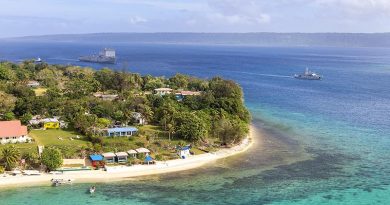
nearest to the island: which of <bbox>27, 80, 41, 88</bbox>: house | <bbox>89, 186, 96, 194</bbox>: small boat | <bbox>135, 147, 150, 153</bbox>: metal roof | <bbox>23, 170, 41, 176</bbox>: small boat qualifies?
<bbox>23, 170, 41, 176</bbox>: small boat

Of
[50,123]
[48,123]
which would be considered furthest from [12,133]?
[50,123]

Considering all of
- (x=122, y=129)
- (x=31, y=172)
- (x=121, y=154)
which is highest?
(x=122, y=129)

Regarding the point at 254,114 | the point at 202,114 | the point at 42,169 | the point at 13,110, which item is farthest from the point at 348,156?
the point at 13,110

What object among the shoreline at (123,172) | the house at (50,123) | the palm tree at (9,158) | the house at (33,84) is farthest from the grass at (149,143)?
the house at (33,84)

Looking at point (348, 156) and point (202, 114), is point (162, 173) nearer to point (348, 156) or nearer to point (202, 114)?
point (202, 114)

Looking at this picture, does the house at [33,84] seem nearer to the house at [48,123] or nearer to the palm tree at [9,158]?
the house at [48,123]

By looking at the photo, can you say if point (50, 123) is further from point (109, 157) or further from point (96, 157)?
point (109, 157)
